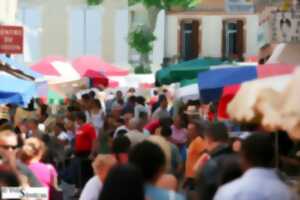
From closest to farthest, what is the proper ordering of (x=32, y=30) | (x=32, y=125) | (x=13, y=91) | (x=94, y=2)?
(x=13, y=91), (x=32, y=125), (x=94, y=2), (x=32, y=30)

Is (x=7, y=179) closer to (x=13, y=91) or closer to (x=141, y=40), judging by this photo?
(x=13, y=91)

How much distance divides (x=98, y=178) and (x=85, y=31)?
46.0 m

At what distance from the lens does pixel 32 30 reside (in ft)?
183

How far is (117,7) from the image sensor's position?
57094 millimetres

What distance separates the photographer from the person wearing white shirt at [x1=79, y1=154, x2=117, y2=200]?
10797 millimetres

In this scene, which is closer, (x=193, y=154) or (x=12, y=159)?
(x=12, y=159)

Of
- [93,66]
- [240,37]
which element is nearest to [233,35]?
[240,37]

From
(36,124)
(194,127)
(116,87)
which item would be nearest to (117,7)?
(116,87)

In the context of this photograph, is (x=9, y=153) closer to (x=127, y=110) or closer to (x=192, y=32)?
(x=127, y=110)

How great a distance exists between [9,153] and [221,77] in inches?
176

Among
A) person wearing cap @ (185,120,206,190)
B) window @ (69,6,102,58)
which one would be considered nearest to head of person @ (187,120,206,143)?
person wearing cap @ (185,120,206,190)

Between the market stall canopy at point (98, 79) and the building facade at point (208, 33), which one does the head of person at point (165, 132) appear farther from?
the building facade at point (208, 33)

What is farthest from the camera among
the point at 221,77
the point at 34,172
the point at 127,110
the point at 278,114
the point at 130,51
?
the point at 130,51

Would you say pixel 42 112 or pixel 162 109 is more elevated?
pixel 162 109
